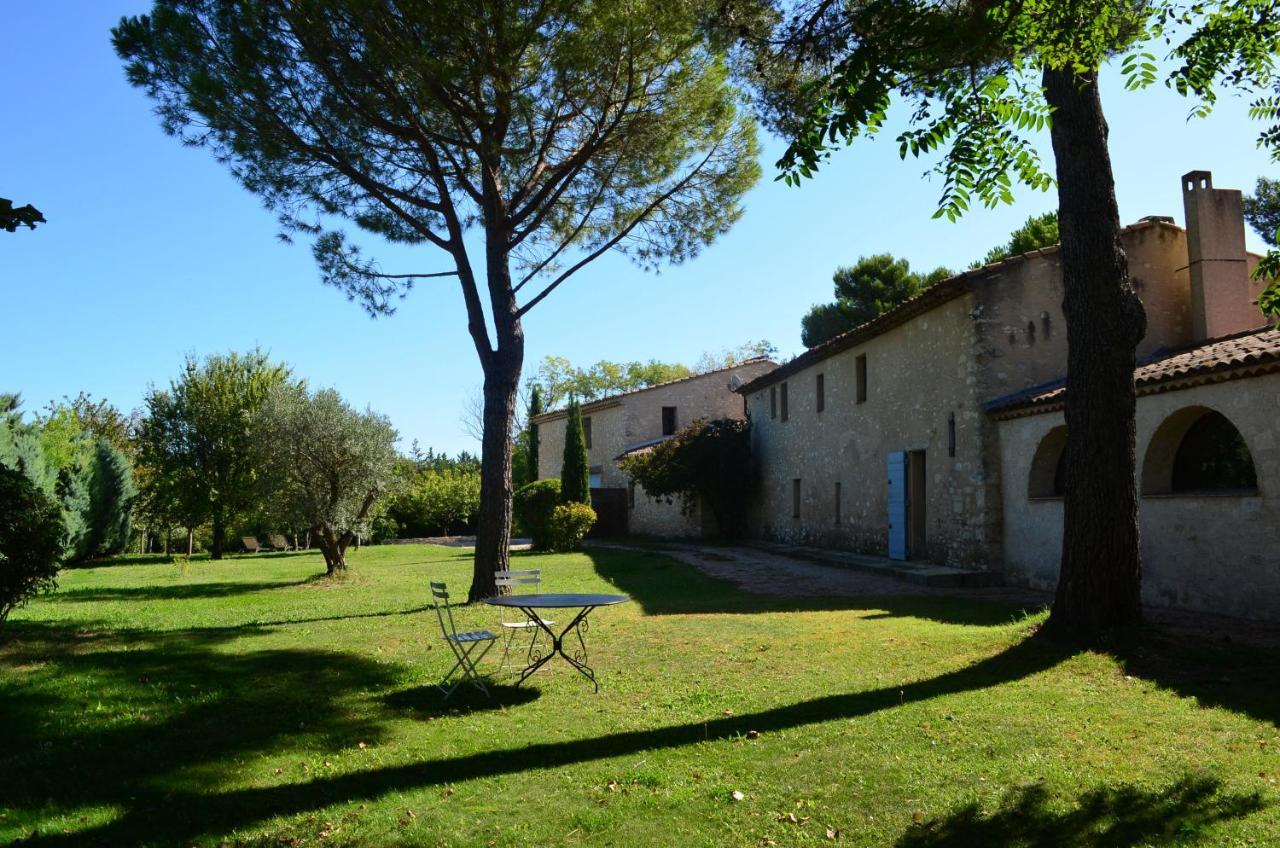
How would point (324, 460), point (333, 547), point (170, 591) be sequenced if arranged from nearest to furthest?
point (170, 591)
point (324, 460)
point (333, 547)

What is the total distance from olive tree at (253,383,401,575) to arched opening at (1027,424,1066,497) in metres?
11.0

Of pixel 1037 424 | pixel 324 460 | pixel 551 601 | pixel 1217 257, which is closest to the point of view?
pixel 551 601

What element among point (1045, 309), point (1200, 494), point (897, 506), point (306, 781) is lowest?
point (306, 781)

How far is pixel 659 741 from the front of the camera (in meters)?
5.10

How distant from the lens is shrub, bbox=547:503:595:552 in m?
22.8

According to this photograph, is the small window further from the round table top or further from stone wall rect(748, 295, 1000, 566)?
the round table top

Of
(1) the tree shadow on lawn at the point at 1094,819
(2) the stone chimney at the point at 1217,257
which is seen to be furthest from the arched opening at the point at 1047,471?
(1) the tree shadow on lawn at the point at 1094,819

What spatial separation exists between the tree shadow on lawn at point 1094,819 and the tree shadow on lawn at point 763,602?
4939 millimetres

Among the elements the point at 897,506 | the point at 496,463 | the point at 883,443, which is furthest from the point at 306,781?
the point at 883,443

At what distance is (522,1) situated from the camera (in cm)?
1040

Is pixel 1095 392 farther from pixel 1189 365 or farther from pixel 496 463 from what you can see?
pixel 496 463

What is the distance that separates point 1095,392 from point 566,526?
17.0 m

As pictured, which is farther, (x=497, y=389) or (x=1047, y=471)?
(x=1047, y=471)

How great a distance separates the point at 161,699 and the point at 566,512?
663 inches
